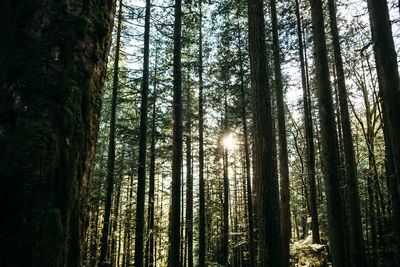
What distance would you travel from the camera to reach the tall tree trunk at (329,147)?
593 cm

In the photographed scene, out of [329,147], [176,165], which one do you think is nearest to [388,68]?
[329,147]

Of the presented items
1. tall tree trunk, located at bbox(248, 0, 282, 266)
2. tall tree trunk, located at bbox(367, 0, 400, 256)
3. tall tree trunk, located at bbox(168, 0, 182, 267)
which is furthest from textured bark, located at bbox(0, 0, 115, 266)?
tall tree trunk, located at bbox(168, 0, 182, 267)

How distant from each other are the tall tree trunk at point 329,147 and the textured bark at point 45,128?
6759 mm

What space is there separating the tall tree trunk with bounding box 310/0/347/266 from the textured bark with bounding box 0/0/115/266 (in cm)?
676

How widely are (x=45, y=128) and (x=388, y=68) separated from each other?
7037 mm

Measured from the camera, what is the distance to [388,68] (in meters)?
5.29

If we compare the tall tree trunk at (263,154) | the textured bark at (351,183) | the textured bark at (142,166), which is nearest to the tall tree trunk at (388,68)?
the textured bark at (351,183)

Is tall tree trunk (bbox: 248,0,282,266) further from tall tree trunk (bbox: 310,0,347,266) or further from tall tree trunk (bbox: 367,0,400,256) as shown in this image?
tall tree trunk (bbox: 367,0,400,256)

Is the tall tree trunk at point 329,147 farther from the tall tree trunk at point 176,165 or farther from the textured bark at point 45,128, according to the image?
the textured bark at point 45,128

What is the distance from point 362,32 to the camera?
24.7 ft

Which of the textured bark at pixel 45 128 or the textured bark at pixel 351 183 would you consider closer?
the textured bark at pixel 45 128

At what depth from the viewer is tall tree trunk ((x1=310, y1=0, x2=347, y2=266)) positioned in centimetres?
593

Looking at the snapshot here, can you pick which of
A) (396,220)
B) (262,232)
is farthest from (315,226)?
(262,232)

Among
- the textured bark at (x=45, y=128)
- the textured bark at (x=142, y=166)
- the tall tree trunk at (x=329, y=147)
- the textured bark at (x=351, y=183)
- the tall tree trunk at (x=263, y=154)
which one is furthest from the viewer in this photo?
the textured bark at (x=142, y=166)
